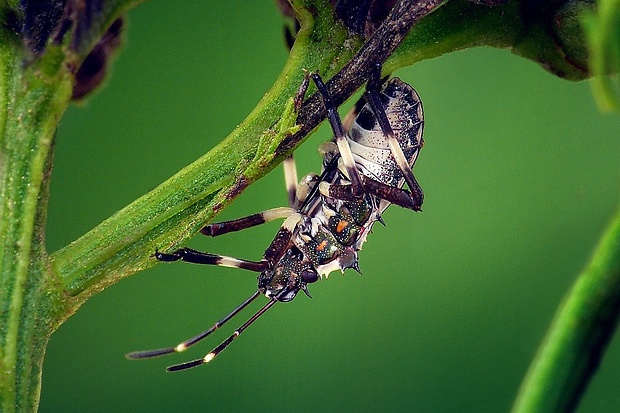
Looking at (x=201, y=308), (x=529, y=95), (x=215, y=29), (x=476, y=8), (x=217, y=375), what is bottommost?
(x=217, y=375)

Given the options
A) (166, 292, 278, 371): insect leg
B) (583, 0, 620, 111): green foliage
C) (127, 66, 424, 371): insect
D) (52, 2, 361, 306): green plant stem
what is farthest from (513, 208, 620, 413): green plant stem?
(166, 292, 278, 371): insect leg

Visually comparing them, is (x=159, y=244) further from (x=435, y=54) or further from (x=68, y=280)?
(x=435, y=54)

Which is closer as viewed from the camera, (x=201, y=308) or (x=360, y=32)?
(x=360, y=32)

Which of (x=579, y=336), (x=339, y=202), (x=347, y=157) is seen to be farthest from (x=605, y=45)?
(x=339, y=202)

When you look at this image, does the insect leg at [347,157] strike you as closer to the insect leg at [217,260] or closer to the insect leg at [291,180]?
the insect leg at [291,180]

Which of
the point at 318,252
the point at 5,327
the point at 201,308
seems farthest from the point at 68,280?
the point at 201,308

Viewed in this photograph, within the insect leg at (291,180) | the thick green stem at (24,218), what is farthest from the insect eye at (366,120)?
the thick green stem at (24,218)

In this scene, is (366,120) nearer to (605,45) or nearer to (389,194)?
(389,194)
